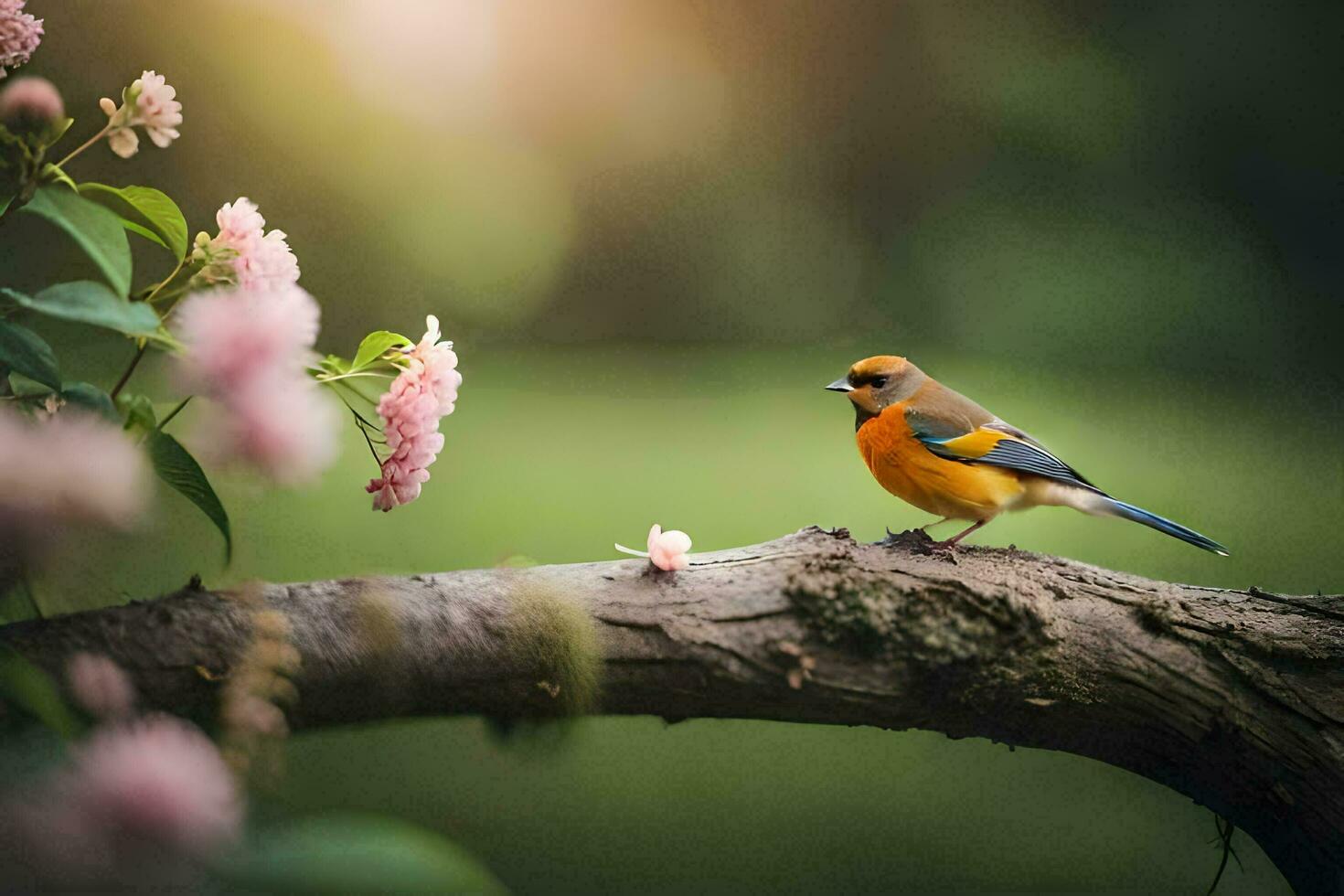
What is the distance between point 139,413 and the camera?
61 centimetres

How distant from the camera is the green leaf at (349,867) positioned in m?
0.39

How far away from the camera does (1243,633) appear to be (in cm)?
83

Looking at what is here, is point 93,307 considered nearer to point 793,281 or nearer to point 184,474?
point 184,474

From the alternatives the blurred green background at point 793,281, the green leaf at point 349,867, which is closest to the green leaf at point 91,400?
the green leaf at point 349,867

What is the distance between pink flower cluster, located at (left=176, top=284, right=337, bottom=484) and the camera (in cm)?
51

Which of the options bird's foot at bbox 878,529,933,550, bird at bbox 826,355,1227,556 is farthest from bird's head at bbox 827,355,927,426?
bird's foot at bbox 878,529,933,550

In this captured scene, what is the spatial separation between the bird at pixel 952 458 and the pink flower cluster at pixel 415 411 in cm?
42

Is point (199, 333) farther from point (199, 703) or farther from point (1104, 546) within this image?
point (1104, 546)

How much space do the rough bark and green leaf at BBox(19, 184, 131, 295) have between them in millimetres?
227

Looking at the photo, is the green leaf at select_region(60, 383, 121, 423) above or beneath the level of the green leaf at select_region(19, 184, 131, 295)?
beneath

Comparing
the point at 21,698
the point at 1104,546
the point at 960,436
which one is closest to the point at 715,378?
the point at 1104,546

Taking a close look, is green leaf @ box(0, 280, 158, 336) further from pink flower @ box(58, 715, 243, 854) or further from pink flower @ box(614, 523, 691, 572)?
pink flower @ box(614, 523, 691, 572)

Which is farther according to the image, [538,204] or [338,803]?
[538,204]

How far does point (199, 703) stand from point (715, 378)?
1.14 meters
